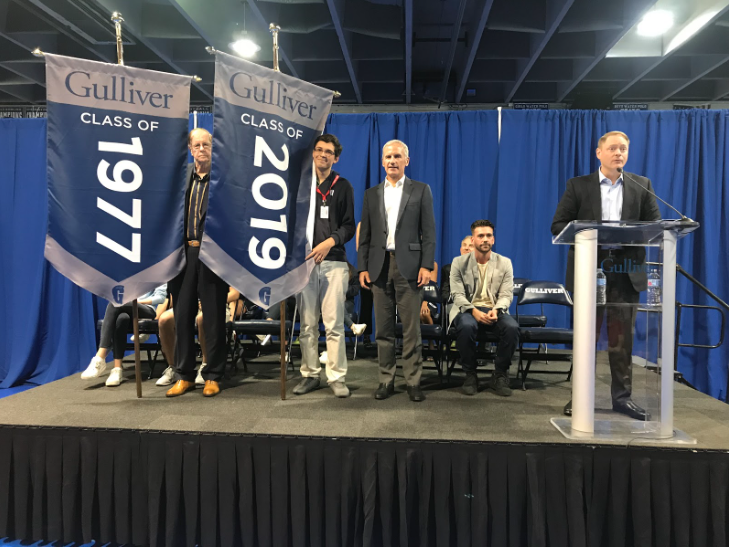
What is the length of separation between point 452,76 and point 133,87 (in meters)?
4.96

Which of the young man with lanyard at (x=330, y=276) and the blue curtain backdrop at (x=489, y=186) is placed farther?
the blue curtain backdrop at (x=489, y=186)

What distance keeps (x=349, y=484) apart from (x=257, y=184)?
67.8 inches

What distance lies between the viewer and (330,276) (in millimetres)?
3039

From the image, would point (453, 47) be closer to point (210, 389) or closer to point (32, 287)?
point (210, 389)

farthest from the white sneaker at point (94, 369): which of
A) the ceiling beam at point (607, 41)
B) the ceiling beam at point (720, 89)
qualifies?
the ceiling beam at point (720, 89)

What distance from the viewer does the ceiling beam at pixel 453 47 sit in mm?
4407

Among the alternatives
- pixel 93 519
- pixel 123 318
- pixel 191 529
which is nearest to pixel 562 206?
pixel 191 529

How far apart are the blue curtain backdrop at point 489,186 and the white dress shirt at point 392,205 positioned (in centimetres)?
215

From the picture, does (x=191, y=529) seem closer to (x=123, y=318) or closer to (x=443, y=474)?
(x=443, y=474)

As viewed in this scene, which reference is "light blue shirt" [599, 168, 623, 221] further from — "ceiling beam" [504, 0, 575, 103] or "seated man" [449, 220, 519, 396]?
"ceiling beam" [504, 0, 575, 103]

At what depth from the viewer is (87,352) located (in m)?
5.11

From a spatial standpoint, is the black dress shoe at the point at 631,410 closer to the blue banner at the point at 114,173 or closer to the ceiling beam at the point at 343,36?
the blue banner at the point at 114,173

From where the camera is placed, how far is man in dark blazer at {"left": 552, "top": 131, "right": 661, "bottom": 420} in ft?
7.36

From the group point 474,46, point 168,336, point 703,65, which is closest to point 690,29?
point 703,65
